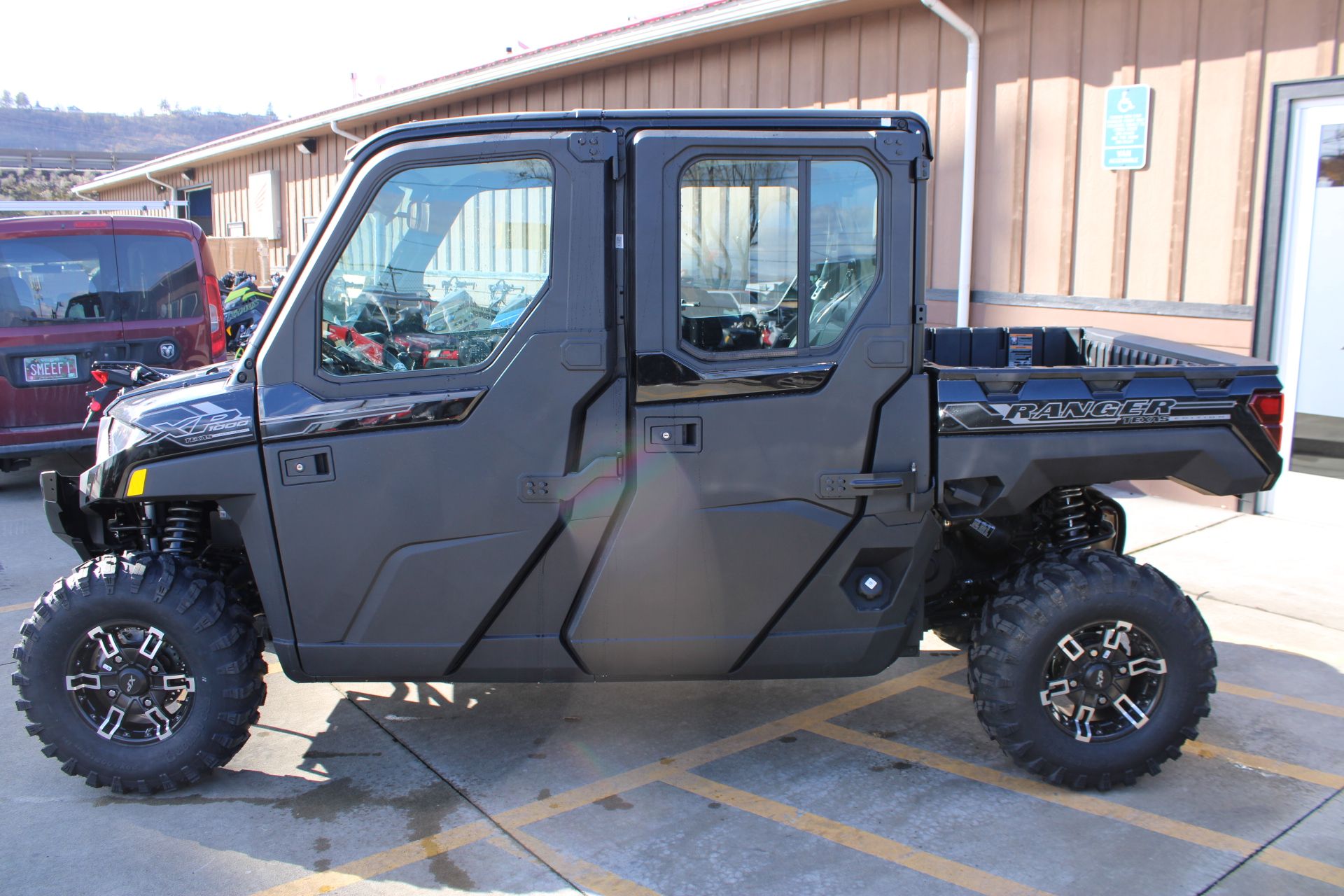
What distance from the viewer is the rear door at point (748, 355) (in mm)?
3516

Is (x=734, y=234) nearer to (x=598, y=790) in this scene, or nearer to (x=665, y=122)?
(x=665, y=122)

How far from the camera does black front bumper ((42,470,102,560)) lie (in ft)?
13.4

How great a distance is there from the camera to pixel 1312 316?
7.29m

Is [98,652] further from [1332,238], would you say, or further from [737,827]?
[1332,238]

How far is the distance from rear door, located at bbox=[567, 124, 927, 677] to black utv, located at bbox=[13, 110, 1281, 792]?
1 centimetres

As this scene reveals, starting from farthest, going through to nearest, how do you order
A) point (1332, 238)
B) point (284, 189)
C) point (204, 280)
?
point (284, 189) → point (204, 280) → point (1332, 238)

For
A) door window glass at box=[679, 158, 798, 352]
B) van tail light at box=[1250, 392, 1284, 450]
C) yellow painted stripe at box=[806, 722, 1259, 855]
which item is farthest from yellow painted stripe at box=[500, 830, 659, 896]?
van tail light at box=[1250, 392, 1284, 450]

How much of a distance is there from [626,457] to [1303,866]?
2504 millimetres

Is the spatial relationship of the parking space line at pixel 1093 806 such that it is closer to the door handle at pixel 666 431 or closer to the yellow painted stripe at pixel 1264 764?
the yellow painted stripe at pixel 1264 764

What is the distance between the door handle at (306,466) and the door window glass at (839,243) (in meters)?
1.67

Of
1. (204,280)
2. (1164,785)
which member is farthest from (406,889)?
(204,280)

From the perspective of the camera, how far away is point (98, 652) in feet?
12.5

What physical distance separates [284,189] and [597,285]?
1769 cm

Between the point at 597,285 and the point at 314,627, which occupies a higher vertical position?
the point at 597,285
